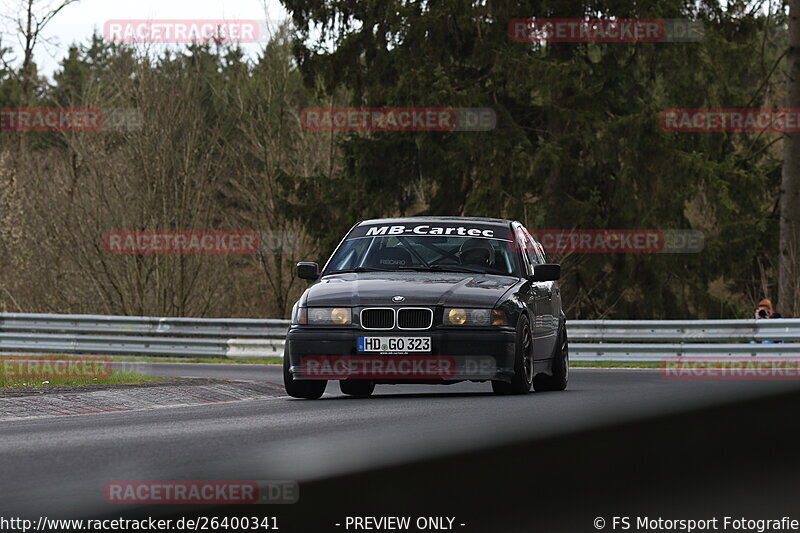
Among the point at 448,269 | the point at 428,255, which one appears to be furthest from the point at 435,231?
the point at 448,269

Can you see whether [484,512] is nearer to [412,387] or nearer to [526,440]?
[526,440]

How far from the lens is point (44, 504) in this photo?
5656mm

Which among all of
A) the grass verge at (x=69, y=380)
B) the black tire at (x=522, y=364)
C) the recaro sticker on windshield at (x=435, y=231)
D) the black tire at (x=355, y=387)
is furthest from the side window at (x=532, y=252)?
the grass verge at (x=69, y=380)

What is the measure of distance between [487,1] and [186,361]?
11.8 metres

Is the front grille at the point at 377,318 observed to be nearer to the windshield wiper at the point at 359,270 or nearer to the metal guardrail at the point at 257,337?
the windshield wiper at the point at 359,270

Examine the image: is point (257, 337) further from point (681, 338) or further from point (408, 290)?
point (408, 290)

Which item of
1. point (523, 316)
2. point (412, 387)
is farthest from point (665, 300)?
point (523, 316)

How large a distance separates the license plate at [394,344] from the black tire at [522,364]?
0.91m

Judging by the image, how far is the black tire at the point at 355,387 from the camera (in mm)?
14156

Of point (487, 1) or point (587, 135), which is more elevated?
point (487, 1)

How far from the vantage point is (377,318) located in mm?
12289

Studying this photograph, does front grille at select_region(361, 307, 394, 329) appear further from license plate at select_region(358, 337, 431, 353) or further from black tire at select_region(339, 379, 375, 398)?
black tire at select_region(339, 379, 375, 398)

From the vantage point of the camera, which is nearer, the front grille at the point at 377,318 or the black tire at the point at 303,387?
the front grille at the point at 377,318

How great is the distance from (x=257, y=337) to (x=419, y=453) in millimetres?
20708
